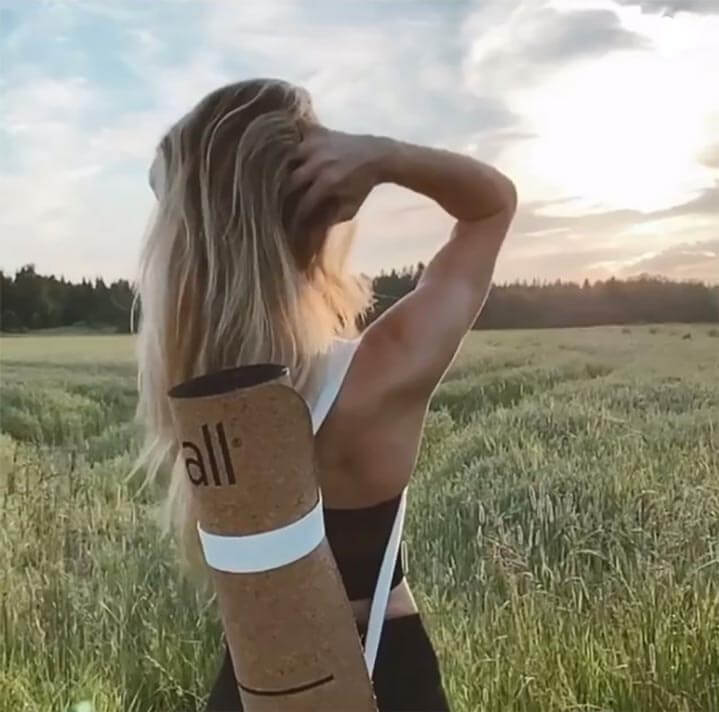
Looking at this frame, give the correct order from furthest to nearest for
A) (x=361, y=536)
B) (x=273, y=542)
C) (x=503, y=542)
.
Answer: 1. (x=503, y=542)
2. (x=361, y=536)
3. (x=273, y=542)

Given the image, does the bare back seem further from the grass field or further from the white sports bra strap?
the grass field

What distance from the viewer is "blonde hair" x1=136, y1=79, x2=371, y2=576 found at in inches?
44.3

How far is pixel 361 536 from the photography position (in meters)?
1.14

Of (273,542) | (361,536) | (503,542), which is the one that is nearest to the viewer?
(273,542)

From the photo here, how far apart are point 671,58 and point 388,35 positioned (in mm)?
340

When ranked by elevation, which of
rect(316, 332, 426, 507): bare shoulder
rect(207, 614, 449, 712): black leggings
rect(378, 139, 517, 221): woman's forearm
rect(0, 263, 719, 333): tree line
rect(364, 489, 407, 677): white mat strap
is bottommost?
rect(207, 614, 449, 712): black leggings

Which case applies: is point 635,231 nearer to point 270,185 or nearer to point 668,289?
point 668,289

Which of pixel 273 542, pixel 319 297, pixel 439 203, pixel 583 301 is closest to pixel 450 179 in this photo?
pixel 439 203

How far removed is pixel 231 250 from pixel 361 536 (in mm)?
314

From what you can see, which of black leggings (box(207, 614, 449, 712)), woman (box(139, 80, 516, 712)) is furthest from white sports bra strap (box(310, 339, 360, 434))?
black leggings (box(207, 614, 449, 712))

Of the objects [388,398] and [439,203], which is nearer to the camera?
[388,398]

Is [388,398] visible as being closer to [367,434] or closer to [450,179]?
[367,434]

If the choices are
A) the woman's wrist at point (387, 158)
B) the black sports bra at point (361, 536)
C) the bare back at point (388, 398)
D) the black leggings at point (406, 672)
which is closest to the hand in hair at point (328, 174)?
the woman's wrist at point (387, 158)

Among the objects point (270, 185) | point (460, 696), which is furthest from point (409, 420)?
point (460, 696)
